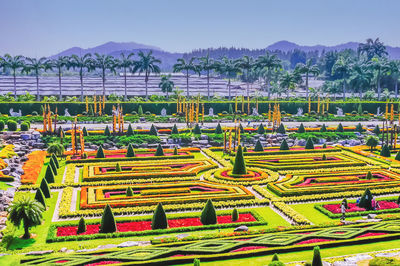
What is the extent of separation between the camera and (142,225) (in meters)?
27.1

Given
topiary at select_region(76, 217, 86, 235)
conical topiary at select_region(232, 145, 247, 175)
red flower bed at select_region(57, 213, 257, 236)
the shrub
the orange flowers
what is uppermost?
the shrub

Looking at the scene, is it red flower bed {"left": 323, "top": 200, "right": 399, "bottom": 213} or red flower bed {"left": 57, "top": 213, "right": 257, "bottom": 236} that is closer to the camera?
red flower bed {"left": 57, "top": 213, "right": 257, "bottom": 236}

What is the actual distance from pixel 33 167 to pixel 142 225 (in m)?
16.8

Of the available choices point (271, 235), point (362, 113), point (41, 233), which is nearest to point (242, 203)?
point (271, 235)

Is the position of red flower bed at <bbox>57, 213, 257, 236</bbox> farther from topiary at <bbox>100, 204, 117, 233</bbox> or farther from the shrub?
the shrub

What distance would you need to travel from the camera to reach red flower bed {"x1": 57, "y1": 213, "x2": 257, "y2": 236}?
25.9 m

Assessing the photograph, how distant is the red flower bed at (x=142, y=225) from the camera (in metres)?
25.9

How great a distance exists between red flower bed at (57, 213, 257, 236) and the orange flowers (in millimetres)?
10901

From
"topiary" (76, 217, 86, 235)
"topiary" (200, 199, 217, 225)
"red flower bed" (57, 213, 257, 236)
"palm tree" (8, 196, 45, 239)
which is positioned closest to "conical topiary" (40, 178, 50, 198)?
"red flower bed" (57, 213, 257, 236)

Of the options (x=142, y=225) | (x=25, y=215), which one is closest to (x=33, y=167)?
(x=25, y=215)

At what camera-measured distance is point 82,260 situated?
67.2 feet

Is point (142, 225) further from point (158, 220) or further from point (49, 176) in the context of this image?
point (49, 176)

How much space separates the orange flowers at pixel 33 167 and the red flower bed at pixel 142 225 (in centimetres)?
1090

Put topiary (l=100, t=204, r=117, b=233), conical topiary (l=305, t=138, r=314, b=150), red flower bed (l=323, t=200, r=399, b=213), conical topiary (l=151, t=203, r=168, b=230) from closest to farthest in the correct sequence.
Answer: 1. topiary (l=100, t=204, r=117, b=233)
2. conical topiary (l=151, t=203, r=168, b=230)
3. red flower bed (l=323, t=200, r=399, b=213)
4. conical topiary (l=305, t=138, r=314, b=150)
